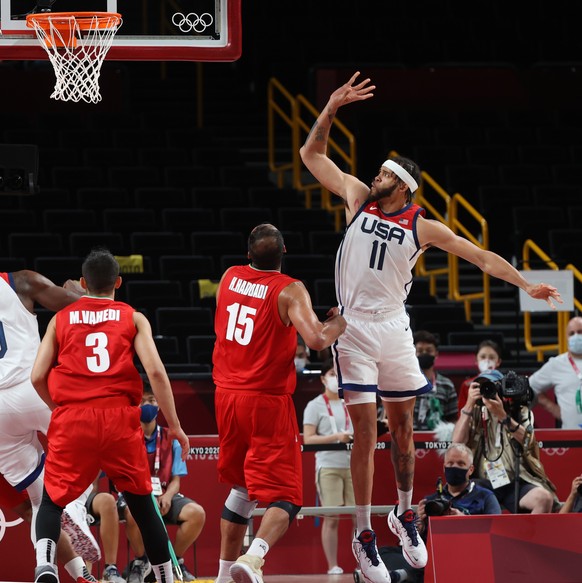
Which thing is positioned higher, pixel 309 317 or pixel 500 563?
pixel 309 317

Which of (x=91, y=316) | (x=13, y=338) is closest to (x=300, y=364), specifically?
(x=13, y=338)

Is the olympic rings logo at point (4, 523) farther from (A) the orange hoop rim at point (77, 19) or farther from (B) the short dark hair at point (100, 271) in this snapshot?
(A) the orange hoop rim at point (77, 19)

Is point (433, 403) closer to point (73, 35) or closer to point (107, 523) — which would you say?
point (107, 523)

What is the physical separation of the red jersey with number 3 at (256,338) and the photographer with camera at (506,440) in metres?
2.81

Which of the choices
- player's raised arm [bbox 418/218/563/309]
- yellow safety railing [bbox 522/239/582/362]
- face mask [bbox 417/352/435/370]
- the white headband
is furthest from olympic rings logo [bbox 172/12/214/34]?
yellow safety railing [bbox 522/239/582/362]

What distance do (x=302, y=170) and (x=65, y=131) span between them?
13.3 ft

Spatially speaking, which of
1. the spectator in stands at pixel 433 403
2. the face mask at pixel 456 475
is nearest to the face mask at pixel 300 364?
the spectator in stands at pixel 433 403

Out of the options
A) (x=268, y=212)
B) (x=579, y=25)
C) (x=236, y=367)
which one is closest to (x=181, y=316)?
(x=268, y=212)

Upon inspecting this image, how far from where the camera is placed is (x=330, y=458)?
10.6m

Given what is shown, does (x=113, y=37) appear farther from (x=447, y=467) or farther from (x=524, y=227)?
(x=524, y=227)

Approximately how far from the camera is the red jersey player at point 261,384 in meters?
6.97

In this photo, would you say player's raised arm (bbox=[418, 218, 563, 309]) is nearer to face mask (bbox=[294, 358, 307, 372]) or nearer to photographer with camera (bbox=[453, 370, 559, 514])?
photographer with camera (bbox=[453, 370, 559, 514])

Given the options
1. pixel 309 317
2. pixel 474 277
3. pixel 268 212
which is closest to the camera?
pixel 309 317

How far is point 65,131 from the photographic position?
1831 centimetres
